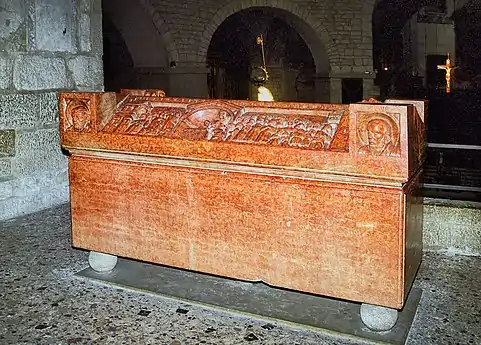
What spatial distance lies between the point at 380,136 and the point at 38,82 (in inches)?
103

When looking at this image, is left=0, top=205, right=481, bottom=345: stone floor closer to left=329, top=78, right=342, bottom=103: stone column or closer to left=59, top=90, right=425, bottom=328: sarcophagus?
left=59, top=90, right=425, bottom=328: sarcophagus

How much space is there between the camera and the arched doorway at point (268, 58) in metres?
12.2

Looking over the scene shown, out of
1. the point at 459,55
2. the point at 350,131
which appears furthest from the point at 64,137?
the point at 459,55

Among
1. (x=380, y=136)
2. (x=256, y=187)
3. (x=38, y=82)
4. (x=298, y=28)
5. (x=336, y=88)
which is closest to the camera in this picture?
(x=380, y=136)

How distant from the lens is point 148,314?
82.5 inches

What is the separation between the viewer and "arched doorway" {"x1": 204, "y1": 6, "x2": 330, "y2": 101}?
39.9ft

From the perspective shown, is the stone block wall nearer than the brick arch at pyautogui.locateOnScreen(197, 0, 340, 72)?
Yes

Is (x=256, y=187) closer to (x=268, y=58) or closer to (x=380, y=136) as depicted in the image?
(x=380, y=136)

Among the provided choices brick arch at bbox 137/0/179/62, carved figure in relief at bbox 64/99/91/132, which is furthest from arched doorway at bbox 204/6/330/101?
carved figure in relief at bbox 64/99/91/132

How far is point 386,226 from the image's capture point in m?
1.81

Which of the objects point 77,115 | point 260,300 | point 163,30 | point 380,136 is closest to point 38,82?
point 77,115

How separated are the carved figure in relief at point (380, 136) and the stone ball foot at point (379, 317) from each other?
21.7 inches

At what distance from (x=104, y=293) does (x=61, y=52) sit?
2.09 metres

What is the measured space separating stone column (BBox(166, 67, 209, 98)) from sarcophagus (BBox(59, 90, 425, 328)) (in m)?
6.84
